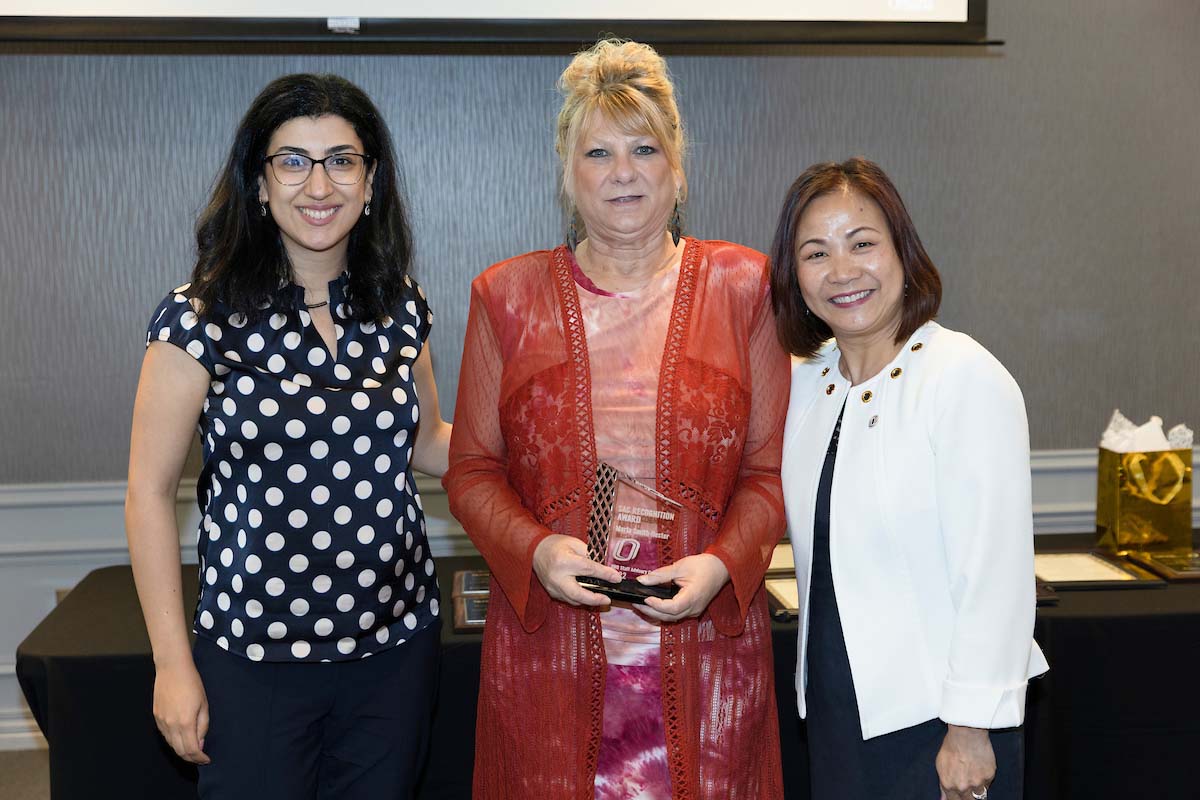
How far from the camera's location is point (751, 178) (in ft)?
11.0

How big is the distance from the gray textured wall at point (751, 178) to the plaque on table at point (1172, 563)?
0.78m

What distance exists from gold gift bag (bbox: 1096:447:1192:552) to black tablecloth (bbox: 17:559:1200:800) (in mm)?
305

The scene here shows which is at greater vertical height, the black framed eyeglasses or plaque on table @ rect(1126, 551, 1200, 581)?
the black framed eyeglasses

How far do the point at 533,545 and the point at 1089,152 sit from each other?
253 centimetres

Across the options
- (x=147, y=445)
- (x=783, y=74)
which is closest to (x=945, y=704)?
(x=147, y=445)

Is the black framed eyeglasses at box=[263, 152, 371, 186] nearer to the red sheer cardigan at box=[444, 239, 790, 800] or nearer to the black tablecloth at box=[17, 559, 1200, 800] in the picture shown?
the red sheer cardigan at box=[444, 239, 790, 800]

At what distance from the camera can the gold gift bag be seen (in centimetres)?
279

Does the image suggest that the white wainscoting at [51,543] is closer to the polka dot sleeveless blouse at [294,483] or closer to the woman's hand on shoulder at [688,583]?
the polka dot sleeveless blouse at [294,483]

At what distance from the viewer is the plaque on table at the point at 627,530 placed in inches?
65.0

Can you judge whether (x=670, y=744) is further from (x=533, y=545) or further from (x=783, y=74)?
(x=783, y=74)

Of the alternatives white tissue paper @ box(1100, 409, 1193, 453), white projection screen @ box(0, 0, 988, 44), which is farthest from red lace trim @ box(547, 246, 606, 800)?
white tissue paper @ box(1100, 409, 1193, 453)

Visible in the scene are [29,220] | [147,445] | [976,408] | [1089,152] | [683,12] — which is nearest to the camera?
[976,408]

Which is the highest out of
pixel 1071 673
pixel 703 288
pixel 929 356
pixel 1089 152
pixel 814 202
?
pixel 1089 152

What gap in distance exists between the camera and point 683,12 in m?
2.88
